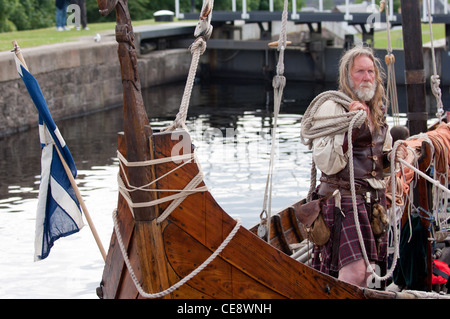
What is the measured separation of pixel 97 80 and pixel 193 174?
15.4 meters

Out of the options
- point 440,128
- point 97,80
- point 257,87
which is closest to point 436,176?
→ point 440,128

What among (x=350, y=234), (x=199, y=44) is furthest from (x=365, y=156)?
(x=199, y=44)

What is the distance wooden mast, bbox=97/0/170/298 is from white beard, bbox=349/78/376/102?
1421mm

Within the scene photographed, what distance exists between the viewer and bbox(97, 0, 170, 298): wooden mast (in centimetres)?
350

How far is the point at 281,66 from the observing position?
483cm

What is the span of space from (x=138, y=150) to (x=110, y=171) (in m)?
9.07

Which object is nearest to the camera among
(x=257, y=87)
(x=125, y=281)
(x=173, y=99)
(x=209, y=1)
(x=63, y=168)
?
(x=209, y=1)

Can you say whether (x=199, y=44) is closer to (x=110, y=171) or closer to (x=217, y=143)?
(x=110, y=171)

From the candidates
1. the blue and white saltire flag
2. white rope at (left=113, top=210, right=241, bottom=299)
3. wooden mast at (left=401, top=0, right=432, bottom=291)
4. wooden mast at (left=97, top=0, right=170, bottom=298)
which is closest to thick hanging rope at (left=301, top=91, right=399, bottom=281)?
white rope at (left=113, top=210, right=241, bottom=299)

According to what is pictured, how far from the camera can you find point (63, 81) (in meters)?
17.2

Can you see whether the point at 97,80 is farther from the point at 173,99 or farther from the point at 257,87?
the point at 257,87

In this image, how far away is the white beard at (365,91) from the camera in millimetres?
4438

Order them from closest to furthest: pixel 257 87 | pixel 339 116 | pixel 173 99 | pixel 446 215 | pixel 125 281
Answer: pixel 125 281 → pixel 339 116 → pixel 446 215 → pixel 173 99 → pixel 257 87

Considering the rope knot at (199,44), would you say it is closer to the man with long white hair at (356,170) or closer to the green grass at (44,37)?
the man with long white hair at (356,170)
